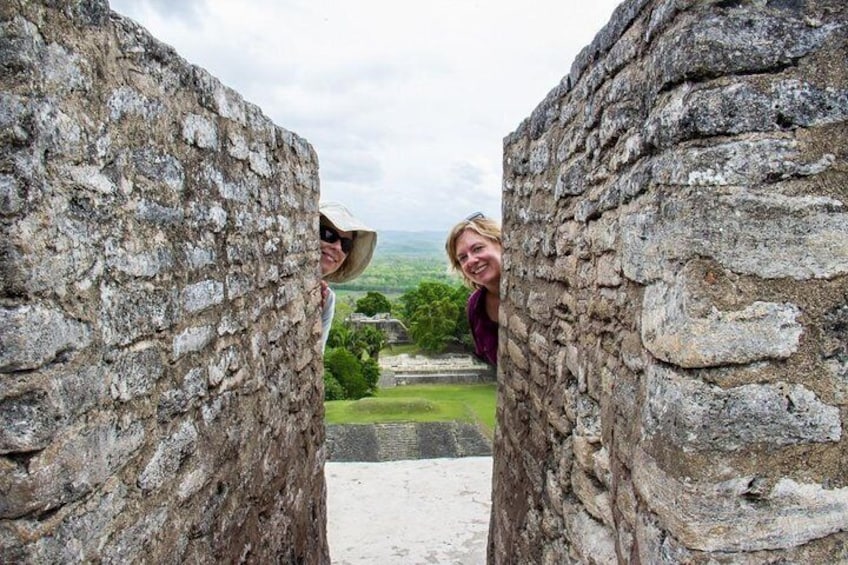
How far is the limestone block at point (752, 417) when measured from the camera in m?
1.63

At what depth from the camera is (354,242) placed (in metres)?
5.61

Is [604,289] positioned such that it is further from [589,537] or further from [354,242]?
[354,242]

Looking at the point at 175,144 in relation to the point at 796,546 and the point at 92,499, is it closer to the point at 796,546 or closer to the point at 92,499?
the point at 92,499

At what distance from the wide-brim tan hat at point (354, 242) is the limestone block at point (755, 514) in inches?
152

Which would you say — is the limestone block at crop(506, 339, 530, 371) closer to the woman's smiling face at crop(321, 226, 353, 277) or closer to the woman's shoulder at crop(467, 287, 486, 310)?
the woman's shoulder at crop(467, 287, 486, 310)

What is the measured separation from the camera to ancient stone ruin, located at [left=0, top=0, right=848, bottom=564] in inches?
63.2

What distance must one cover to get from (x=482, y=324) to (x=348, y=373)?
26.3m

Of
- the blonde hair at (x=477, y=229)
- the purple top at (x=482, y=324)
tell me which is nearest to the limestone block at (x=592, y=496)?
the blonde hair at (x=477, y=229)

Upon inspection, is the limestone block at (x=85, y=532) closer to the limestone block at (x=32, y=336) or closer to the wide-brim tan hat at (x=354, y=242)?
the limestone block at (x=32, y=336)

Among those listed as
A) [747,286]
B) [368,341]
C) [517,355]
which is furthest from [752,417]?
[368,341]

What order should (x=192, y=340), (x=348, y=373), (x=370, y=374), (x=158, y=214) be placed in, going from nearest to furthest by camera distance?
(x=158, y=214) < (x=192, y=340) < (x=348, y=373) < (x=370, y=374)

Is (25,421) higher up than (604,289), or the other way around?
(604,289)

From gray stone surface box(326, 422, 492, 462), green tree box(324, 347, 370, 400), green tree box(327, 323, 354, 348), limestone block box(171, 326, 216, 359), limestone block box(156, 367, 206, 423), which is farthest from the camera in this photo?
green tree box(327, 323, 354, 348)

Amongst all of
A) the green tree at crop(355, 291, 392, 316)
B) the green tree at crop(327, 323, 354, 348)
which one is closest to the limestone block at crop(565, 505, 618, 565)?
the green tree at crop(327, 323, 354, 348)
